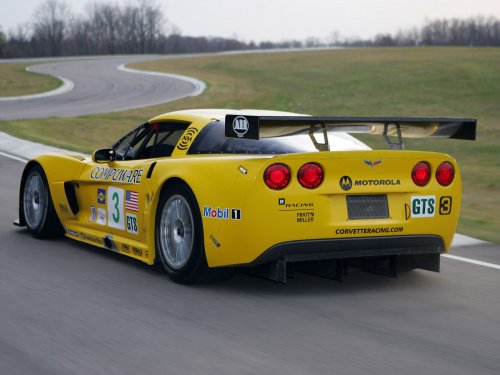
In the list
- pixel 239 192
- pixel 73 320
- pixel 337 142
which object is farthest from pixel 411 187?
pixel 73 320

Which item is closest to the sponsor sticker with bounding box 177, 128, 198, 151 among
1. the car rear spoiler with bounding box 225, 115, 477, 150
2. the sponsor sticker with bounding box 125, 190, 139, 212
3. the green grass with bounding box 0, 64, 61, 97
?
the sponsor sticker with bounding box 125, 190, 139, 212

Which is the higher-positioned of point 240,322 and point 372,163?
point 372,163

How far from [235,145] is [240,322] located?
1.50 metres

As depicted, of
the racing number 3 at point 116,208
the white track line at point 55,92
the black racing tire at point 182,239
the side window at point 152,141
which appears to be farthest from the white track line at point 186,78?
the black racing tire at point 182,239

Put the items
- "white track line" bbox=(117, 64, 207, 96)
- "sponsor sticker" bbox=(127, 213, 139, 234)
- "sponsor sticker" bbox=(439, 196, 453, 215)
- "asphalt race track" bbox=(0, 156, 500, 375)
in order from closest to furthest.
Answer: "asphalt race track" bbox=(0, 156, 500, 375) < "sponsor sticker" bbox=(439, 196, 453, 215) < "sponsor sticker" bbox=(127, 213, 139, 234) < "white track line" bbox=(117, 64, 207, 96)

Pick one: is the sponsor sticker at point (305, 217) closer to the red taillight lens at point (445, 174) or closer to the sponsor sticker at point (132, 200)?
the red taillight lens at point (445, 174)

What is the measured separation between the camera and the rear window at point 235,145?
6082 millimetres

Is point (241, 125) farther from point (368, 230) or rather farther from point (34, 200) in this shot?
point (34, 200)

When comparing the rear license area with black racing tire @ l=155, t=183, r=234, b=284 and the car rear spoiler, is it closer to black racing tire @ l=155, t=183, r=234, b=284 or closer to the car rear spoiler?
the car rear spoiler

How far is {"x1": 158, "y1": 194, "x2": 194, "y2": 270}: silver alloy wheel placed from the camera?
20.0 ft

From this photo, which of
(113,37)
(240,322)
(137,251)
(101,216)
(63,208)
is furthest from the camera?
(113,37)

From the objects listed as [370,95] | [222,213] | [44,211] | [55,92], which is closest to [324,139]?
[222,213]

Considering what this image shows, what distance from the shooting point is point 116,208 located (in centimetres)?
705

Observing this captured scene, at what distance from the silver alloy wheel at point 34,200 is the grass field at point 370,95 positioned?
4.23 m
